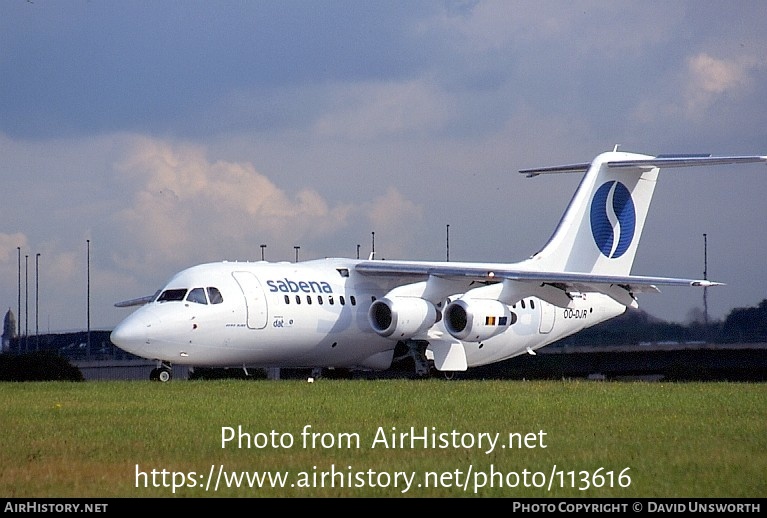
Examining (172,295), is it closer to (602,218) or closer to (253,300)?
(253,300)

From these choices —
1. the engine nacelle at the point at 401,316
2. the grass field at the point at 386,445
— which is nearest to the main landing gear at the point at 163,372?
the engine nacelle at the point at 401,316

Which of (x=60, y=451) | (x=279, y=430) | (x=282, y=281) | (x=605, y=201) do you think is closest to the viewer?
(x=60, y=451)

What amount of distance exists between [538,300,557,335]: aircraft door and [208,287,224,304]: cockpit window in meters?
9.64

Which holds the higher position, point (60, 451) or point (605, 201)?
point (605, 201)

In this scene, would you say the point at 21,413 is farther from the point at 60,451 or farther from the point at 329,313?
the point at 329,313

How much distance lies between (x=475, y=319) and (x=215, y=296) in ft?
18.8

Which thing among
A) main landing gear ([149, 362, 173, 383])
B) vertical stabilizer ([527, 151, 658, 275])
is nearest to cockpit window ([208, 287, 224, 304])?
main landing gear ([149, 362, 173, 383])

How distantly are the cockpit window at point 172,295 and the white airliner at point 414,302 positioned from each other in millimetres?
32

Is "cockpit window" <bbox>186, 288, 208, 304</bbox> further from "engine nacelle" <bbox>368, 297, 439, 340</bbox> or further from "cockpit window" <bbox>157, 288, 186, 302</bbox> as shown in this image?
"engine nacelle" <bbox>368, 297, 439, 340</bbox>

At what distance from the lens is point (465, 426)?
1619 cm

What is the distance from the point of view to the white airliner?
30.2 metres
